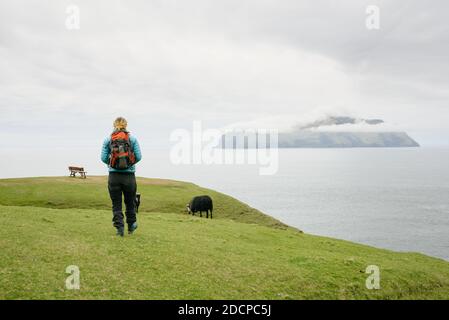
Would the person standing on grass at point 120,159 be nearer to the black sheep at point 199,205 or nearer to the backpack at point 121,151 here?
the backpack at point 121,151

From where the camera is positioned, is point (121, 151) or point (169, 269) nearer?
point (169, 269)

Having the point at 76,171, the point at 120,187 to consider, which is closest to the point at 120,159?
the point at 120,187

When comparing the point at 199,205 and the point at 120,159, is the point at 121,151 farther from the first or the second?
the point at 199,205

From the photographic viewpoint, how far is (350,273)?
17.2 meters

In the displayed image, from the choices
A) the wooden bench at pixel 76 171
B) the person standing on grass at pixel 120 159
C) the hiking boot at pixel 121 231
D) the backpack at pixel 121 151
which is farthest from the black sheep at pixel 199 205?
the wooden bench at pixel 76 171

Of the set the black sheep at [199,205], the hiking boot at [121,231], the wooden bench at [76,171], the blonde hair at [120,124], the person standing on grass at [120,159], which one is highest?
the blonde hair at [120,124]

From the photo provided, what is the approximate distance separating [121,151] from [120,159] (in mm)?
356

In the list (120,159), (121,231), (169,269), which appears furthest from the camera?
(121,231)

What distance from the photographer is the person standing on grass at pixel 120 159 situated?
16094mm

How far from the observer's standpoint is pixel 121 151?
631 inches

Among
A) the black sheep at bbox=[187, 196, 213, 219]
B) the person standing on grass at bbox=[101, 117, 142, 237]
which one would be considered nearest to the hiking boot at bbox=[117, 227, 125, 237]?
the person standing on grass at bbox=[101, 117, 142, 237]

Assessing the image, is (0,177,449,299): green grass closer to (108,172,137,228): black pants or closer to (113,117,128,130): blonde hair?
(108,172,137,228): black pants
